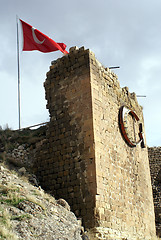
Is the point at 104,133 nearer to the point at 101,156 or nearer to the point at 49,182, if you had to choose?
the point at 101,156

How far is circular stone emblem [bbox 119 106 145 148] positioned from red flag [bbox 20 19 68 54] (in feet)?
10.7

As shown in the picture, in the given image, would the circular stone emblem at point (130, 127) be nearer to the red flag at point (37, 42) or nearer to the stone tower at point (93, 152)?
the stone tower at point (93, 152)

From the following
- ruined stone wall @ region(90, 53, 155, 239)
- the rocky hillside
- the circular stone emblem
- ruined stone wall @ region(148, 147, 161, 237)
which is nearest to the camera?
the rocky hillside

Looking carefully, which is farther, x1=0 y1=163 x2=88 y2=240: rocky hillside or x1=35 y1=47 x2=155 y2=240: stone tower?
x1=35 y1=47 x2=155 y2=240: stone tower

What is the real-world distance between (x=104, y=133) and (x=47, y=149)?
212cm

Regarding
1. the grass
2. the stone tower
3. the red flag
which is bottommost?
the grass

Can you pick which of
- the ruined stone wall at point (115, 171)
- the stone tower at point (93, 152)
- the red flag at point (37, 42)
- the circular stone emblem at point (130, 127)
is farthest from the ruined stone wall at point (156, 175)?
the red flag at point (37, 42)

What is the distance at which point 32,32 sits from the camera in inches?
574

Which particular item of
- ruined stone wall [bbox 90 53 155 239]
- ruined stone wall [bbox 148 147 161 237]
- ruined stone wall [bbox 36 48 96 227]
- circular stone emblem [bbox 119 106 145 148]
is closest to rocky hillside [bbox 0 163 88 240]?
ruined stone wall [bbox 36 48 96 227]

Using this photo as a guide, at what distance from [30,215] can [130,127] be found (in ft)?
24.1

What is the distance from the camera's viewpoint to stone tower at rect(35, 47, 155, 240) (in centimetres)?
1100

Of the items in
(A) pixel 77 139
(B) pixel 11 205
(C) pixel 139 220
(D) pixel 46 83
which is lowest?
(C) pixel 139 220

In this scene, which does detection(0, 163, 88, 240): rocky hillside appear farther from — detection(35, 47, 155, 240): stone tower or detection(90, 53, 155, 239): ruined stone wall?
detection(90, 53, 155, 239): ruined stone wall

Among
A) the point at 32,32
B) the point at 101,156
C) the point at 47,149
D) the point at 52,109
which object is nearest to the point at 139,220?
the point at 101,156
